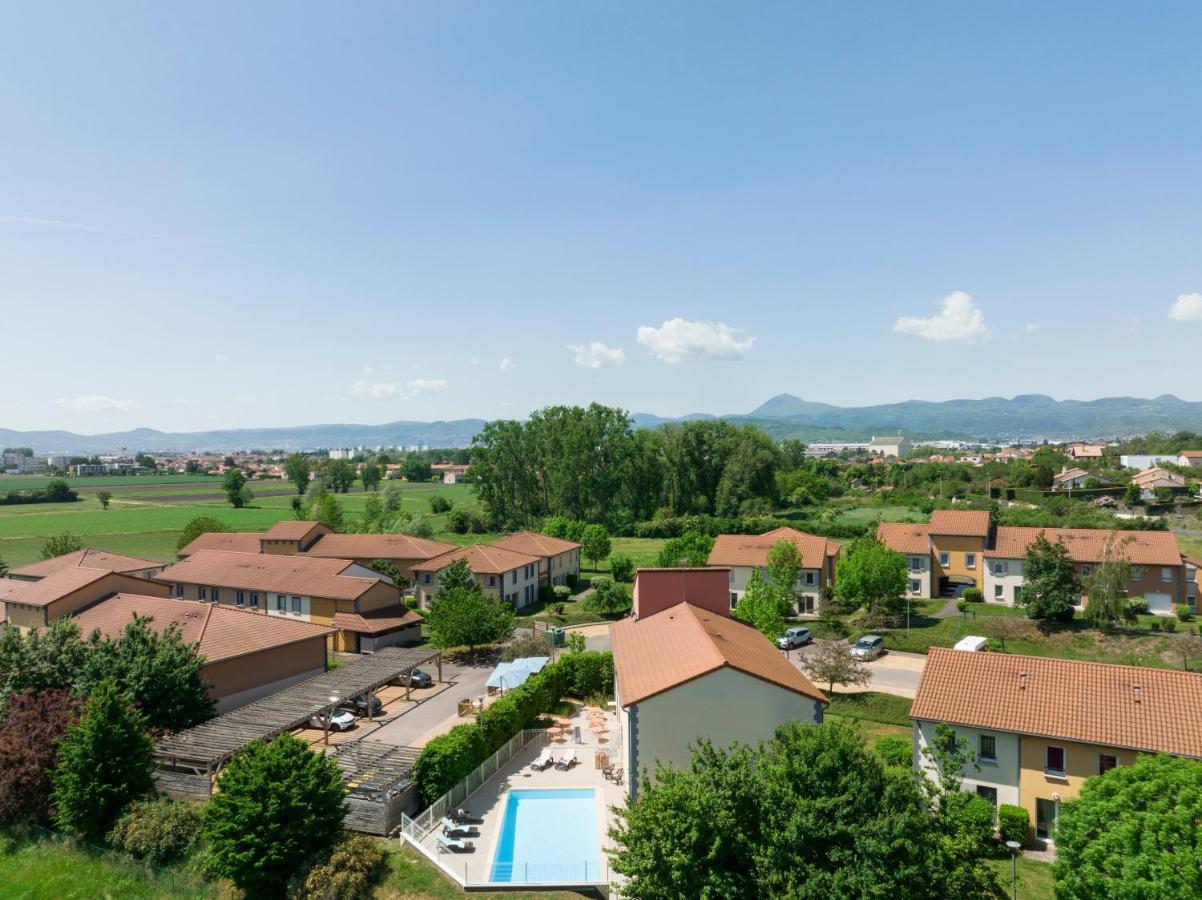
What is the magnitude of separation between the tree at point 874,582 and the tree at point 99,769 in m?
44.0

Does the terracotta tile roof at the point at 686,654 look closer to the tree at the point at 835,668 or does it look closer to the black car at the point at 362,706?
the tree at the point at 835,668

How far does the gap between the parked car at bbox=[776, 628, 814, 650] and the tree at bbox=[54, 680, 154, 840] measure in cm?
3538

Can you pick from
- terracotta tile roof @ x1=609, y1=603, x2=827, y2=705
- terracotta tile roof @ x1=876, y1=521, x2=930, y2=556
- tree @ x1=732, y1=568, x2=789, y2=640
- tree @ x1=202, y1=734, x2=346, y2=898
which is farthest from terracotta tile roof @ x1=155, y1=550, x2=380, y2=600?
terracotta tile roof @ x1=876, y1=521, x2=930, y2=556

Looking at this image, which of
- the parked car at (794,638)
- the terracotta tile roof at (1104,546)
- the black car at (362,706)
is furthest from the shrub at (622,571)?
the black car at (362,706)

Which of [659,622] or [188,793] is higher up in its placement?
[659,622]

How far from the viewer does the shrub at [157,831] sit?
75.0 feet

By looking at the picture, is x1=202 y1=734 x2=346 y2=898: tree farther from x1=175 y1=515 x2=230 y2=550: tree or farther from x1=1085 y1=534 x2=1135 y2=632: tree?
x1=175 y1=515 x2=230 y2=550: tree

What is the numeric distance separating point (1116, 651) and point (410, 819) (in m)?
40.7

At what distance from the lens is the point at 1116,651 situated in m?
42.2

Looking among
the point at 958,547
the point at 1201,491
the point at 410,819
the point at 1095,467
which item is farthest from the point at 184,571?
the point at 1095,467

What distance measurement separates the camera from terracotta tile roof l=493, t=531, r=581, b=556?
2574 inches

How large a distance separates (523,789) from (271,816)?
9716 millimetres

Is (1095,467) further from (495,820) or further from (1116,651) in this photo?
(495,820)

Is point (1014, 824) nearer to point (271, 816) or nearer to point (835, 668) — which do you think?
point (835, 668)
